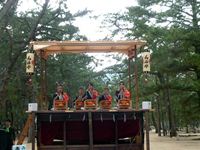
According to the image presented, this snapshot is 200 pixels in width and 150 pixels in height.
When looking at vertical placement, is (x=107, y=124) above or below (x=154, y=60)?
below

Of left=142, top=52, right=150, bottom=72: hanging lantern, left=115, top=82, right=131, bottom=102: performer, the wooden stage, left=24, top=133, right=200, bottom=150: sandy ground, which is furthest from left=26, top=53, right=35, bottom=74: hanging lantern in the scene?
left=24, top=133, right=200, bottom=150: sandy ground

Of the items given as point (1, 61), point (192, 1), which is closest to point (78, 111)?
point (1, 61)

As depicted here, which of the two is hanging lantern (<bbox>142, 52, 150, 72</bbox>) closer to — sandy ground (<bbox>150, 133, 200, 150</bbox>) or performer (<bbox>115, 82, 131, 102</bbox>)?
performer (<bbox>115, 82, 131, 102</bbox>)

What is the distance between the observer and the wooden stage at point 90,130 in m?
15.6

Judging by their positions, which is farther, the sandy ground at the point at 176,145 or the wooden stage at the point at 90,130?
the sandy ground at the point at 176,145

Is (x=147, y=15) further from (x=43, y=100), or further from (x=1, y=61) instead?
(x=43, y=100)

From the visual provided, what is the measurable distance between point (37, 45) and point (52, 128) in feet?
9.87

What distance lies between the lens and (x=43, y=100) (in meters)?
16.5

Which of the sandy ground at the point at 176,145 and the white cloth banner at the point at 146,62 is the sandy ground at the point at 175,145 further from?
the white cloth banner at the point at 146,62

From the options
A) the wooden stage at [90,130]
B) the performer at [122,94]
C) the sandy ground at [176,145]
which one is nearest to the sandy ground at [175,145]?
the sandy ground at [176,145]

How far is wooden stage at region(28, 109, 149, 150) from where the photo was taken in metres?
15.6

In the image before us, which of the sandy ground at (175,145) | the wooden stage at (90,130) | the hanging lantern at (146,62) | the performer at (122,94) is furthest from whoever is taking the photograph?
the sandy ground at (175,145)

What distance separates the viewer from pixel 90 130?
50.5 ft

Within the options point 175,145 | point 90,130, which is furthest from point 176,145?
point 90,130
